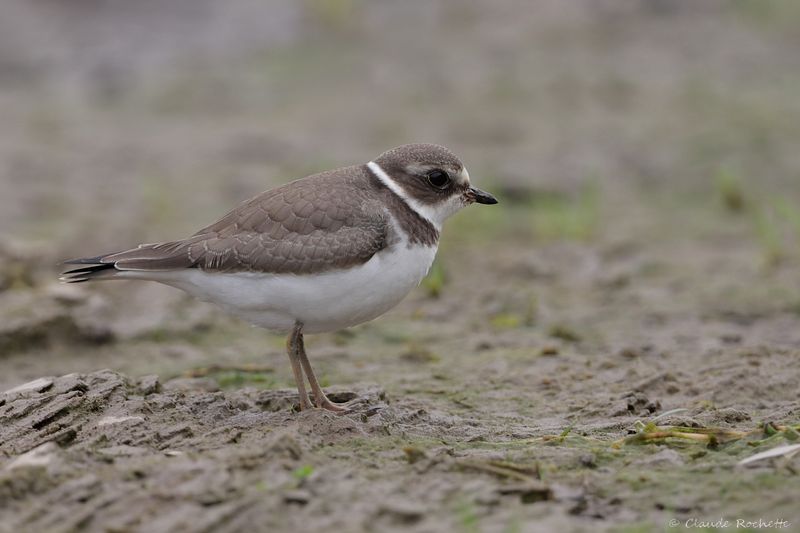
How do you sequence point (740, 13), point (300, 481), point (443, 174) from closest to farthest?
point (300, 481), point (443, 174), point (740, 13)

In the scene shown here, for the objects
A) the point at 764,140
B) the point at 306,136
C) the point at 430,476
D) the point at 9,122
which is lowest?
the point at 430,476

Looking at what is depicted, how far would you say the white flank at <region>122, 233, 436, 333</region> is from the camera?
5.98 m

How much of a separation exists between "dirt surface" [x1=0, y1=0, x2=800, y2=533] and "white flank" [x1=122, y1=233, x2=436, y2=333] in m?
0.56

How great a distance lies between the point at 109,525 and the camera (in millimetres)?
4418

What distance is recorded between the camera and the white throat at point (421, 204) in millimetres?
6535

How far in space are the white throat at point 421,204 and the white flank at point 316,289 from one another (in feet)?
1.02

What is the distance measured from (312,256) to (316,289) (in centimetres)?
19

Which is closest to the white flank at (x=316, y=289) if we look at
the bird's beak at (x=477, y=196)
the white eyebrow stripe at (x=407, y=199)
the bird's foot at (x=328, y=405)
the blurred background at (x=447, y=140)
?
the white eyebrow stripe at (x=407, y=199)

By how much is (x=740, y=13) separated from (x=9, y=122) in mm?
10510

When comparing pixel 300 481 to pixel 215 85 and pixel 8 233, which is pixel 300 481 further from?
pixel 215 85

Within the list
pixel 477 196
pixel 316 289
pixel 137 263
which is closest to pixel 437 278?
pixel 477 196

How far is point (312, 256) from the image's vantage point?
237 inches

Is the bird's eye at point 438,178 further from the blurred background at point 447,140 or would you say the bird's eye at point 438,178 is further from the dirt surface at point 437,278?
the blurred background at point 447,140

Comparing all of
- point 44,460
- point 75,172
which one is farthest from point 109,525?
point 75,172
